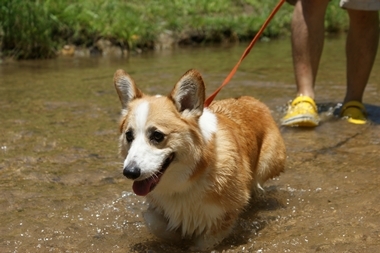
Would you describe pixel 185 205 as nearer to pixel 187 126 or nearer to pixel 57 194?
pixel 187 126

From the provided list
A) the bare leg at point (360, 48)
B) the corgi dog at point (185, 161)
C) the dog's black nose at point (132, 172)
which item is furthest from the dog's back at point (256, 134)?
the bare leg at point (360, 48)

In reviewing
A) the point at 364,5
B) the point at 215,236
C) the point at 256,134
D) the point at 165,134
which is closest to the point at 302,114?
the point at 364,5

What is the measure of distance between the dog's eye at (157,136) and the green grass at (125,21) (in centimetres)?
698

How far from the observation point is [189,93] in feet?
9.56

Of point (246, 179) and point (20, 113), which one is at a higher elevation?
point (246, 179)

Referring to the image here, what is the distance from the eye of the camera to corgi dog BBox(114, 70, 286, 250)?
109 inches

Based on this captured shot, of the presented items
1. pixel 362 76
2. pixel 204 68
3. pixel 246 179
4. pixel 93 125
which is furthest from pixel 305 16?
pixel 204 68

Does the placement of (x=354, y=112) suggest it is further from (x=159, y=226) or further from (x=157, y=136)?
(x=157, y=136)

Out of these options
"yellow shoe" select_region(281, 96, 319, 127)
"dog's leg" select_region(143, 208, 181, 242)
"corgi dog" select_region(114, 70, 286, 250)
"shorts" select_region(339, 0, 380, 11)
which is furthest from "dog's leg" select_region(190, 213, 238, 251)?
"shorts" select_region(339, 0, 380, 11)

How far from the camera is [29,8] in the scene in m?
9.30

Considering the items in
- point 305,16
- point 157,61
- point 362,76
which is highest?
point 305,16

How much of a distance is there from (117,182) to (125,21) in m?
7.51

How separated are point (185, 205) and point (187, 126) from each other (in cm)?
41

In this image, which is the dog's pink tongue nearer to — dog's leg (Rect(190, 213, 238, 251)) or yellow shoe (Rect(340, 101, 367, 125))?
dog's leg (Rect(190, 213, 238, 251))
